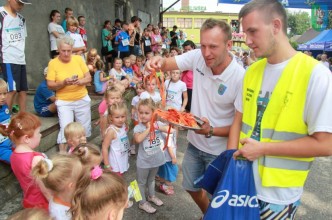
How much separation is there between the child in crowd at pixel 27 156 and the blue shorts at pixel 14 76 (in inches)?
72.7

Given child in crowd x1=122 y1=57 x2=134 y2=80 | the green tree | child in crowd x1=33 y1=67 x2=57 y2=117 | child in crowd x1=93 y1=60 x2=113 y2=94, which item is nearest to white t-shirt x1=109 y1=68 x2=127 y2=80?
child in crowd x1=93 y1=60 x2=113 y2=94

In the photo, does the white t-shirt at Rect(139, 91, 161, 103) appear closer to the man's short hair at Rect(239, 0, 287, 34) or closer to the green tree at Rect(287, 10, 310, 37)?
the man's short hair at Rect(239, 0, 287, 34)

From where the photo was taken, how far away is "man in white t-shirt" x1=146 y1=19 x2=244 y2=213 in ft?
8.29

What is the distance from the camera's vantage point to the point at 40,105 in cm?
486

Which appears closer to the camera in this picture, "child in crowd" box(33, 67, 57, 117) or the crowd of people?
the crowd of people

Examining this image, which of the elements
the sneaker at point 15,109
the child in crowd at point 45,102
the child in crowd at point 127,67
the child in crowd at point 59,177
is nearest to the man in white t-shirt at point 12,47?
the sneaker at point 15,109

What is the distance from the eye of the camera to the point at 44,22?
7023mm

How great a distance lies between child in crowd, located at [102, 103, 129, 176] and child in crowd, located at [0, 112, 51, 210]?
92 centimetres

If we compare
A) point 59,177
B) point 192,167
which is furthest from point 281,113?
point 59,177

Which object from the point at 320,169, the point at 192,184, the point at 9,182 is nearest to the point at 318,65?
the point at 192,184

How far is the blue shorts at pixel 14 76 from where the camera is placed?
4.27m

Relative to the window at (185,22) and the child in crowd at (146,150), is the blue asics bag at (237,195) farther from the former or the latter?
the window at (185,22)

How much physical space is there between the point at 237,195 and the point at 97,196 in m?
0.87

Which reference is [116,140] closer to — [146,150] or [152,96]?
[146,150]
